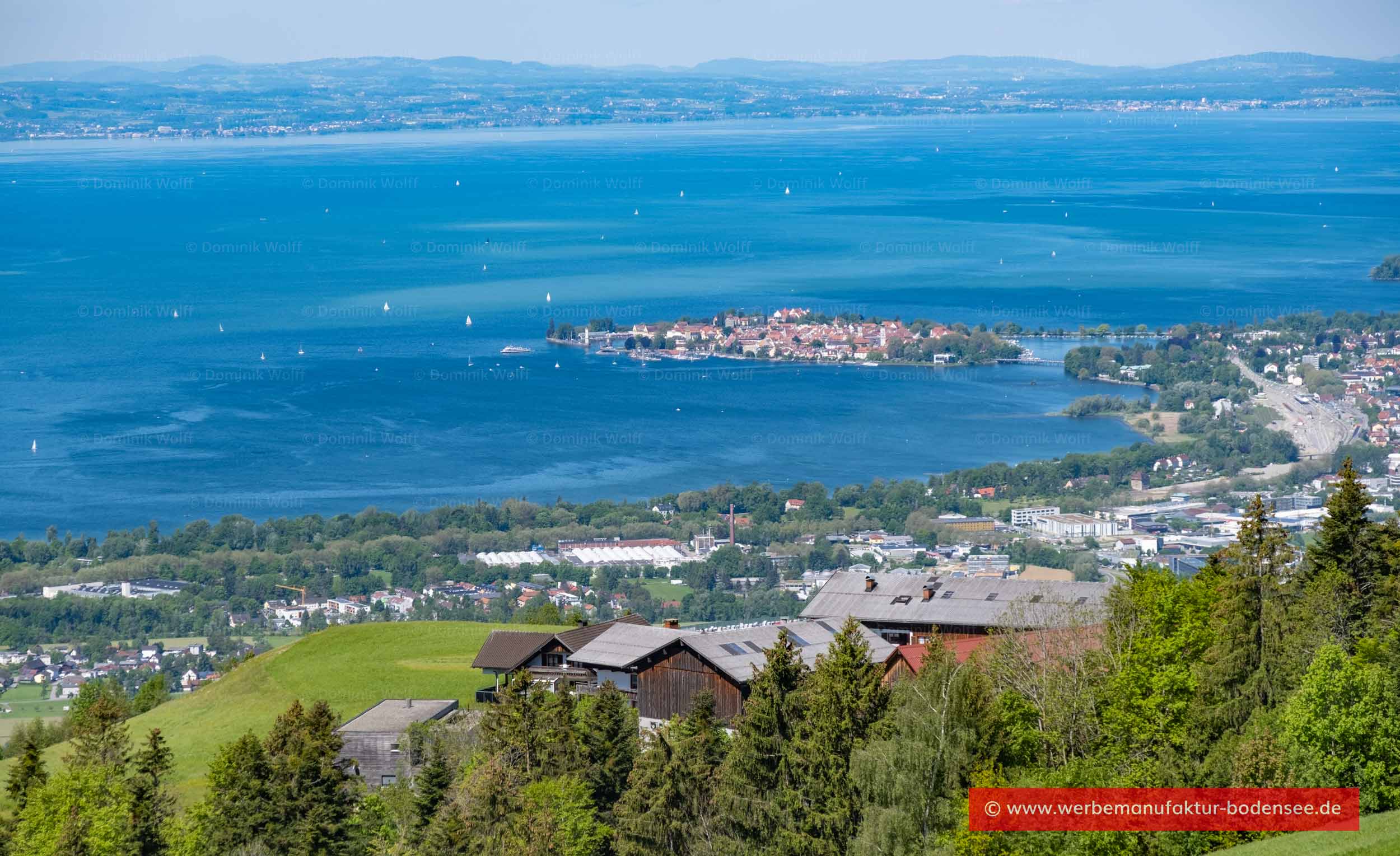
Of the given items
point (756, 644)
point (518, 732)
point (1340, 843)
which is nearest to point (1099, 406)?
point (756, 644)

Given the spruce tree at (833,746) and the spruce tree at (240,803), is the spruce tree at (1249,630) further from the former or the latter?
the spruce tree at (240,803)

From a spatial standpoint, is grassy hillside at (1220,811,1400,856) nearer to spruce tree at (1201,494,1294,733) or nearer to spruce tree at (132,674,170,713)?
spruce tree at (1201,494,1294,733)

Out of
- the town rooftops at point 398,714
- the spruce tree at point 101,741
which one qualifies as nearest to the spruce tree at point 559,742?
the town rooftops at point 398,714

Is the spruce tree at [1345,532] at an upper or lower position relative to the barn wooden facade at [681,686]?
upper

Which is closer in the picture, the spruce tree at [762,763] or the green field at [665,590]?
the spruce tree at [762,763]

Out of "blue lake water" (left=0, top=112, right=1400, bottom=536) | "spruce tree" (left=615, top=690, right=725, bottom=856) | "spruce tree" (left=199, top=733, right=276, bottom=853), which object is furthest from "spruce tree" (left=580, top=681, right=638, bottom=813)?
"blue lake water" (left=0, top=112, right=1400, bottom=536)

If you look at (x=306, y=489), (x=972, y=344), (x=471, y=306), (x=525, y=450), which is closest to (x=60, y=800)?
A: (x=306, y=489)

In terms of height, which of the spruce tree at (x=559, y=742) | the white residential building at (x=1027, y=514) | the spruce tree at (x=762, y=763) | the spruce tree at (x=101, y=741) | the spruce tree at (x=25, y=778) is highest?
the spruce tree at (x=762, y=763)
